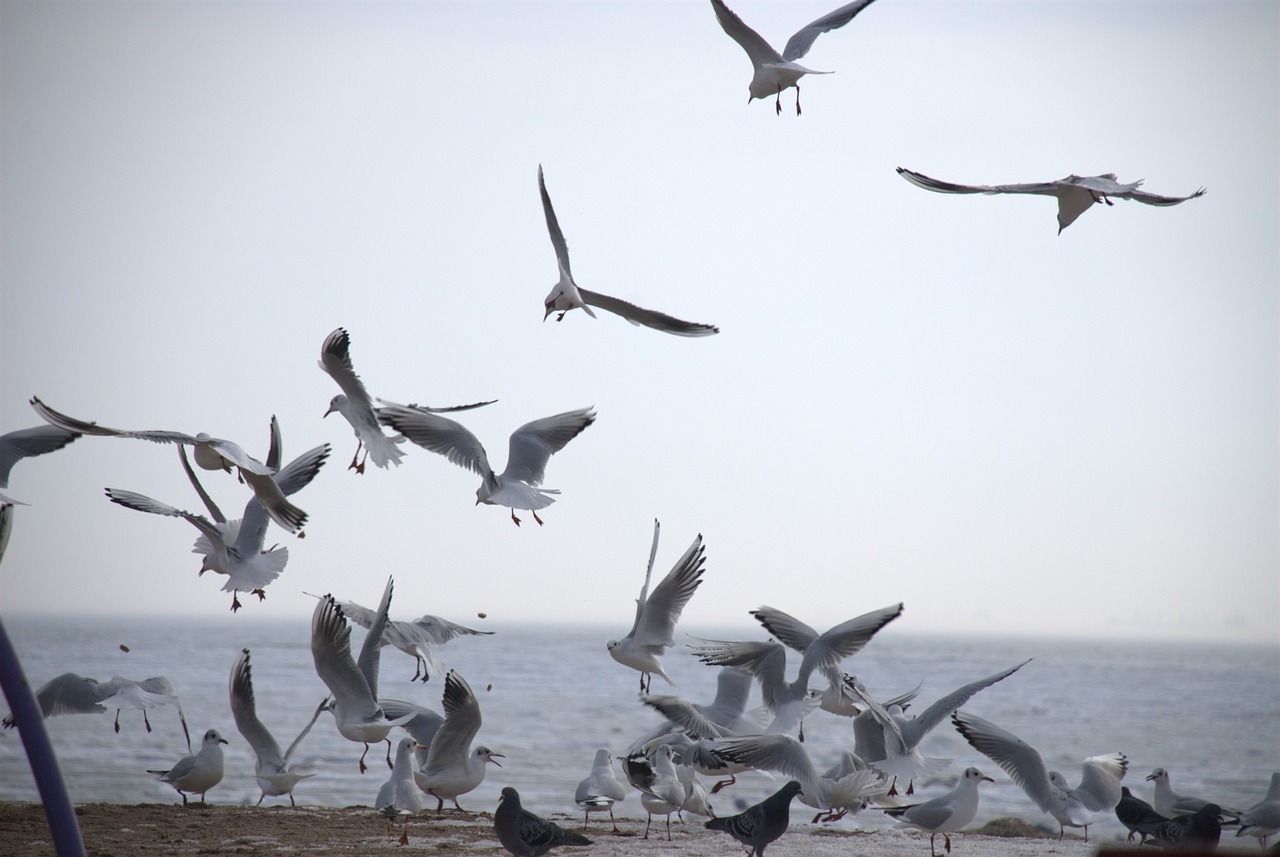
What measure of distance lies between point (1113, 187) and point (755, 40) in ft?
8.24

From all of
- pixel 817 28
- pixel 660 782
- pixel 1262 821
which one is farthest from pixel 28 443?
pixel 1262 821

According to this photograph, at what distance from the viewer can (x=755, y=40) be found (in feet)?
25.6

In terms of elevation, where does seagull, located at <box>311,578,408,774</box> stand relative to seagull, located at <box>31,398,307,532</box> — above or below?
below

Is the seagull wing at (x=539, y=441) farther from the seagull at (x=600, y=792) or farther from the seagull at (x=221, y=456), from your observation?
the seagull at (x=600, y=792)

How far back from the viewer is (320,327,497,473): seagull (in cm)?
765

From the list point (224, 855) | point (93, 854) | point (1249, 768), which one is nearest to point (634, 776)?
point (224, 855)

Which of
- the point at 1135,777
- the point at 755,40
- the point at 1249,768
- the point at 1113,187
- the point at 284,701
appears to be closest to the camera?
the point at 1113,187

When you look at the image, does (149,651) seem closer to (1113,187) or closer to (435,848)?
(435,848)

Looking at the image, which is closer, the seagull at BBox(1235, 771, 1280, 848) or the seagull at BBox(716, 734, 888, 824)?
the seagull at BBox(716, 734, 888, 824)

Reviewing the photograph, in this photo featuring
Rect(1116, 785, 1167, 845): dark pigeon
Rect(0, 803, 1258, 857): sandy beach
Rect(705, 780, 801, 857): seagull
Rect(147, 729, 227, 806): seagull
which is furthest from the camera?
Rect(147, 729, 227, 806): seagull

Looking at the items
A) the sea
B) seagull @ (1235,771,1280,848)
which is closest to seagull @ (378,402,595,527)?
the sea

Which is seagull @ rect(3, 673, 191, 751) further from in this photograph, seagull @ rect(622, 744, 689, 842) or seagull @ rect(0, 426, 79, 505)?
seagull @ rect(622, 744, 689, 842)

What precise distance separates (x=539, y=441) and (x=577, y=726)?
1223 cm

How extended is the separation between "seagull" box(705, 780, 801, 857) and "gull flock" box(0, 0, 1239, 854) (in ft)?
0.04
